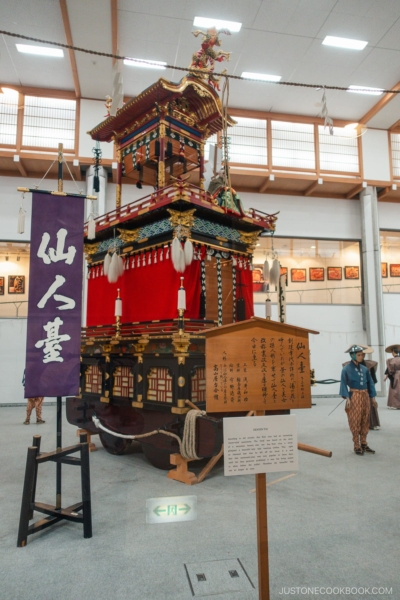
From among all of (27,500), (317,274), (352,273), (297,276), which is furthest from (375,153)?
(27,500)

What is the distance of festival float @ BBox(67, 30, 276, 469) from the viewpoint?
17.4ft

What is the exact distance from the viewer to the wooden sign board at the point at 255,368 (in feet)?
7.52

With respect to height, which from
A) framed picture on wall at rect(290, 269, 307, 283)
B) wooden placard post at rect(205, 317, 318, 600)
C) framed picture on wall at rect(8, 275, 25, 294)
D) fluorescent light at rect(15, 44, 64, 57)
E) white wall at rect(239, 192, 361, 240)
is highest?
fluorescent light at rect(15, 44, 64, 57)

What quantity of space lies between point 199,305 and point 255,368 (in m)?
3.89

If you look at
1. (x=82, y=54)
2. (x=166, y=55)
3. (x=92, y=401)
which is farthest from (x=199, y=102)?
(x=92, y=401)

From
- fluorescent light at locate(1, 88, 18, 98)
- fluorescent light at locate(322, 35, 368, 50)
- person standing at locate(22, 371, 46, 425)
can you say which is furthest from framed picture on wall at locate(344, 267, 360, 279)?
fluorescent light at locate(1, 88, 18, 98)

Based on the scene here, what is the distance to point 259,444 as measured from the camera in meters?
2.22

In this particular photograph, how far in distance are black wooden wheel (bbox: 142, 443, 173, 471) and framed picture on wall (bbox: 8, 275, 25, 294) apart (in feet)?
24.2

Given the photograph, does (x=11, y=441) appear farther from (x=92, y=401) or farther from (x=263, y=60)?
(x=263, y=60)

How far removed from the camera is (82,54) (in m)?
9.55

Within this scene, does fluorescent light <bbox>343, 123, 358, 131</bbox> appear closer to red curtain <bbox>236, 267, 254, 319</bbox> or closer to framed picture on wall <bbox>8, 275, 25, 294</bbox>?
red curtain <bbox>236, 267, 254, 319</bbox>

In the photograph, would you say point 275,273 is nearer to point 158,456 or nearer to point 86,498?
point 158,456

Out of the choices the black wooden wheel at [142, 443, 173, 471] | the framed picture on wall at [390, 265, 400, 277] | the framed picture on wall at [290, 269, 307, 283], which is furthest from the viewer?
the framed picture on wall at [390, 265, 400, 277]

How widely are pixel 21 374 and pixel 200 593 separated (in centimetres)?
930
